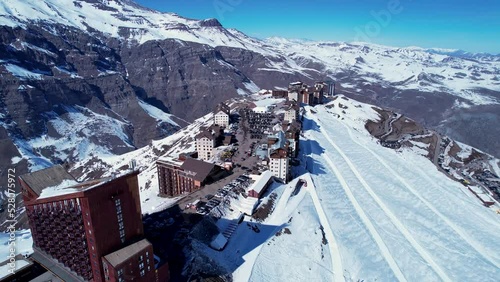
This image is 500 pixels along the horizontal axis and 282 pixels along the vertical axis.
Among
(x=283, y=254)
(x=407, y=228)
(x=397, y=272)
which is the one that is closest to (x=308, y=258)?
(x=283, y=254)

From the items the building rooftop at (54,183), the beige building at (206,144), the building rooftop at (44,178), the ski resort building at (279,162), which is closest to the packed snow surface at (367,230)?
the ski resort building at (279,162)

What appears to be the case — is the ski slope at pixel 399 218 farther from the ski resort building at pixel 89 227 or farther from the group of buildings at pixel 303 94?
the group of buildings at pixel 303 94

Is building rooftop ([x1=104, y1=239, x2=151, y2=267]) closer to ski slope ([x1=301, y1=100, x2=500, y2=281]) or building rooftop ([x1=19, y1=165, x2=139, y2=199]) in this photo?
building rooftop ([x1=19, y1=165, x2=139, y2=199])

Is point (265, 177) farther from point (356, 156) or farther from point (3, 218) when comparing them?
point (3, 218)

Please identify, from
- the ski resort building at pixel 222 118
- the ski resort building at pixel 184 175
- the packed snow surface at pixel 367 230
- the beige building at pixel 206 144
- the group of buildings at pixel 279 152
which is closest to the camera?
the packed snow surface at pixel 367 230

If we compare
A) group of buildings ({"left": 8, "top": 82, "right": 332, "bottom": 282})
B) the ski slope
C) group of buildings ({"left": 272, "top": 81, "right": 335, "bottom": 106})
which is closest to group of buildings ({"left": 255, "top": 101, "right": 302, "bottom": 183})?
the ski slope

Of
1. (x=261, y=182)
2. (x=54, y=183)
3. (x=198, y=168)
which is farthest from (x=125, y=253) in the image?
(x=198, y=168)

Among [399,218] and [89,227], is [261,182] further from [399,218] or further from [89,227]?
[89,227]
